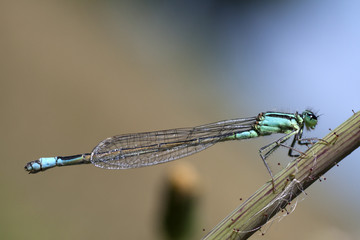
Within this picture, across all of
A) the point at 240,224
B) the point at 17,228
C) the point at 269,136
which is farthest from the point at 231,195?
the point at 240,224

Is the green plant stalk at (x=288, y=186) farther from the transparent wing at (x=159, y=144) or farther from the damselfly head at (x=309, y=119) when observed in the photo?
the transparent wing at (x=159, y=144)

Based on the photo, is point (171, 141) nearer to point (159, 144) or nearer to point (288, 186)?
point (159, 144)

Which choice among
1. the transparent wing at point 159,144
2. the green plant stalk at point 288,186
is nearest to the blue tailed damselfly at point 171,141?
the transparent wing at point 159,144

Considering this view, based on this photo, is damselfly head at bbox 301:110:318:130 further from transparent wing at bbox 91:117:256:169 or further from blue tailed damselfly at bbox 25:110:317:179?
transparent wing at bbox 91:117:256:169

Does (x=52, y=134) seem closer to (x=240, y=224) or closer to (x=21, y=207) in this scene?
(x=21, y=207)

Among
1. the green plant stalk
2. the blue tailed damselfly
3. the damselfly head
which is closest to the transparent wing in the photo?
the blue tailed damselfly

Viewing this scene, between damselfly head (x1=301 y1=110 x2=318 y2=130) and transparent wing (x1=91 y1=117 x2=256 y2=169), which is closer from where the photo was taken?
damselfly head (x1=301 y1=110 x2=318 y2=130)
